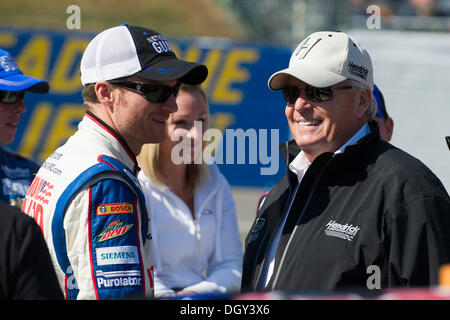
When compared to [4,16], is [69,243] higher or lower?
higher

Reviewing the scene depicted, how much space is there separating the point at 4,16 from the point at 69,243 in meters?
19.9

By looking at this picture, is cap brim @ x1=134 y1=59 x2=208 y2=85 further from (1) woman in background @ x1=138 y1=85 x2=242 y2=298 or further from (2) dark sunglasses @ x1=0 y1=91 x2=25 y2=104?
(2) dark sunglasses @ x1=0 y1=91 x2=25 y2=104

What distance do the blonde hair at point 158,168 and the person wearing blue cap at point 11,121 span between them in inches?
33.9

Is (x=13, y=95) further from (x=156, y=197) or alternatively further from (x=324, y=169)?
(x=324, y=169)

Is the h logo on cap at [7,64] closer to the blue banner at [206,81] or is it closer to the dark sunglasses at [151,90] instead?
the dark sunglasses at [151,90]

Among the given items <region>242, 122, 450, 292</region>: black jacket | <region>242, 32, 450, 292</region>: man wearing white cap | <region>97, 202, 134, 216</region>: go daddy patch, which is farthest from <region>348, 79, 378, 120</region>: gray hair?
<region>97, 202, 134, 216</region>: go daddy patch

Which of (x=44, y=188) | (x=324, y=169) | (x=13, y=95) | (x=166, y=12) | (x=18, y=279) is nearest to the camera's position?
(x=18, y=279)

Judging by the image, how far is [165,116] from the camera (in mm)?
2971

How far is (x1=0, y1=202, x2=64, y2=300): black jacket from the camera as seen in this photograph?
1798 millimetres

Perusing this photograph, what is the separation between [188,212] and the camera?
4.06 m

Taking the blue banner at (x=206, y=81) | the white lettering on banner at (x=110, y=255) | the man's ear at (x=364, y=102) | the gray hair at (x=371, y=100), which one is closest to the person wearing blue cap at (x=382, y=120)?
the gray hair at (x=371, y=100)

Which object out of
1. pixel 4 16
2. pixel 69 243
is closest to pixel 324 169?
pixel 69 243

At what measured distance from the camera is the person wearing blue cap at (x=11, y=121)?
4.29m
